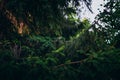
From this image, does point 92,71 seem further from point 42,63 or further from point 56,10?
point 56,10

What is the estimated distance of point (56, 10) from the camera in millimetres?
7070

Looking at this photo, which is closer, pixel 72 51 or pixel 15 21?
pixel 15 21

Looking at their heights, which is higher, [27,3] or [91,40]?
[27,3]

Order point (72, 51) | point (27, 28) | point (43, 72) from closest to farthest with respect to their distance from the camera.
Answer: point (43, 72)
point (27, 28)
point (72, 51)

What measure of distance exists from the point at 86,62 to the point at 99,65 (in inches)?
16.9

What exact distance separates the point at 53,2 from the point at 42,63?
1.73m

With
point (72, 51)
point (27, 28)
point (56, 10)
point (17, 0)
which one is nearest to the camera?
point (17, 0)

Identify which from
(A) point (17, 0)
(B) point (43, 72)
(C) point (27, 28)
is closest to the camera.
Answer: (A) point (17, 0)

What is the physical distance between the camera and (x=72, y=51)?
9.49 metres

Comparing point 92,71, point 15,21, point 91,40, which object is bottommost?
point 92,71

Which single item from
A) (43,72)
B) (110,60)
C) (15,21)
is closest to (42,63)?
(43,72)

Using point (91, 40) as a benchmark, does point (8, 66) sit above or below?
below

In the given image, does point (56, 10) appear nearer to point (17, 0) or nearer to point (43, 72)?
point (17, 0)

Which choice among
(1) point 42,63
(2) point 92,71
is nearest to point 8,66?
(1) point 42,63
